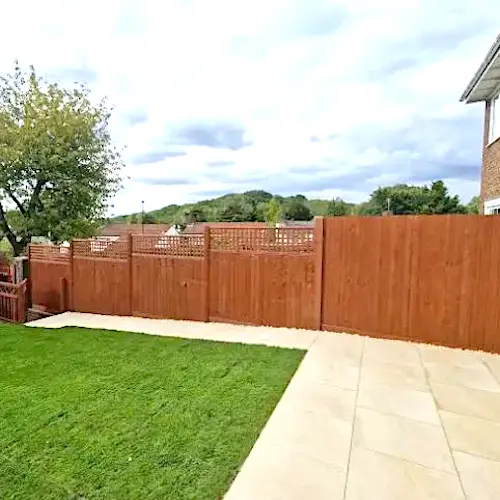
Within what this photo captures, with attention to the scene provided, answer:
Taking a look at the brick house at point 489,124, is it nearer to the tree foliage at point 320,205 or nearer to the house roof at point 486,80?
the house roof at point 486,80

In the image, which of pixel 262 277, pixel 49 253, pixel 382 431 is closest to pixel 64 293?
pixel 49 253

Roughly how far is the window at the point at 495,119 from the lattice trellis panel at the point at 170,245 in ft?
22.1

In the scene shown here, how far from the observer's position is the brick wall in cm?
805

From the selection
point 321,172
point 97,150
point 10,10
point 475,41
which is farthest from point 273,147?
point 10,10

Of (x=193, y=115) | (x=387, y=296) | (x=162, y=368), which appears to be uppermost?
(x=193, y=115)

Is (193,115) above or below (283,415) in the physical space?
above

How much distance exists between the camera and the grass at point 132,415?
2404mm

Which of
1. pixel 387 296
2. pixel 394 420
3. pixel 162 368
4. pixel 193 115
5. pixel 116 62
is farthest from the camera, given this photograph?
pixel 193 115

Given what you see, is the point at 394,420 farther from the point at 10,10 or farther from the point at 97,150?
the point at 97,150

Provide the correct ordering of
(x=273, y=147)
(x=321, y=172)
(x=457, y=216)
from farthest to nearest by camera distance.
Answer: (x=321, y=172) → (x=273, y=147) → (x=457, y=216)

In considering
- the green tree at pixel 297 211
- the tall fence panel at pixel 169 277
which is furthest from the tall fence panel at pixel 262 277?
the green tree at pixel 297 211

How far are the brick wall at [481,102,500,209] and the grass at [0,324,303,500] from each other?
6221mm

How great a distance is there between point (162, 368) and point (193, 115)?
974cm

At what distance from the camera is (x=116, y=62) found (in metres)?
9.11
